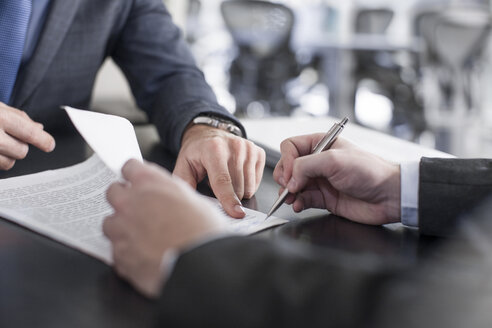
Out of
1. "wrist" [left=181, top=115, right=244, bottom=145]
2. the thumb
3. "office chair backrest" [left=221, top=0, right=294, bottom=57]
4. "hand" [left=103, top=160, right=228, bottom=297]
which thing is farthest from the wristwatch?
"office chair backrest" [left=221, top=0, right=294, bottom=57]

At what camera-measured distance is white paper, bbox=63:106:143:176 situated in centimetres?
46

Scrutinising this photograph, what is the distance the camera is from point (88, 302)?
37cm

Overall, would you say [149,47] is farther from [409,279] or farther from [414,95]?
[414,95]

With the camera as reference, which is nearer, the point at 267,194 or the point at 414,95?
the point at 267,194

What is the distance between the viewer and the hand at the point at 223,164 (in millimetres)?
648

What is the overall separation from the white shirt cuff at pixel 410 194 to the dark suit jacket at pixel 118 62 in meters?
0.35

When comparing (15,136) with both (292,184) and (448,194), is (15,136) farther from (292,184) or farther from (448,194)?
(448,194)

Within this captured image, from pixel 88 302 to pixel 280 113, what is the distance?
11.9ft

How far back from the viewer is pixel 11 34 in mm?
830

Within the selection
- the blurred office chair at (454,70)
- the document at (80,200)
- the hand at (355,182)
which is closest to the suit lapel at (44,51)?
the document at (80,200)

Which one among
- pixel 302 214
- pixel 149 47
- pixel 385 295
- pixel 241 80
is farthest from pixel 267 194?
pixel 241 80

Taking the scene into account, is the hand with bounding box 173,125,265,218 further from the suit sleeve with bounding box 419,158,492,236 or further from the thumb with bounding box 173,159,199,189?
the suit sleeve with bounding box 419,158,492,236

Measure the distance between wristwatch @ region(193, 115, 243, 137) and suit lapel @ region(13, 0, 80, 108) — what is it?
303mm

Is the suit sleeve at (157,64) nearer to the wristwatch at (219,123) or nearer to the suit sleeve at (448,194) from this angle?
the wristwatch at (219,123)
